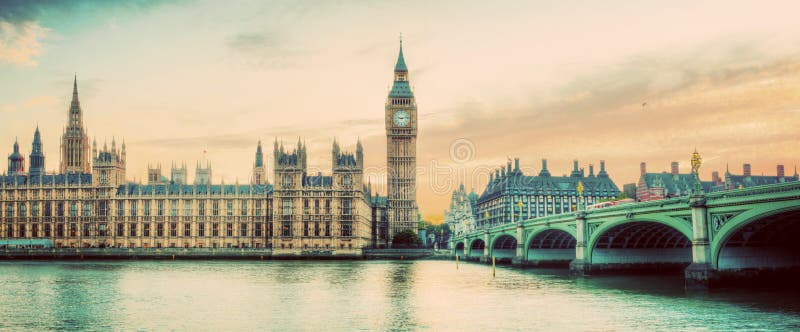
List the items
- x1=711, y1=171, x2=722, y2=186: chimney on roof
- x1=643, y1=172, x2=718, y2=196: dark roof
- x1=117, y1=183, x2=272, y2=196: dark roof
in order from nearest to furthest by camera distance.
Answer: x1=117, y1=183, x2=272, y2=196: dark roof → x1=643, y1=172, x2=718, y2=196: dark roof → x1=711, y1=171, x2=722, y2=186: chimney on roof

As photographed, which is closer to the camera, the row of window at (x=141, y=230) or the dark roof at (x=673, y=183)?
the row of window at (x=141, y=230)

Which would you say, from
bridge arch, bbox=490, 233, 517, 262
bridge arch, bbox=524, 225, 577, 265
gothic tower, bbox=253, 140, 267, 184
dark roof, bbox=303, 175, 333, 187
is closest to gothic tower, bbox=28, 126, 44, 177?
gothic tower, bbox=253, 140, 267, 184

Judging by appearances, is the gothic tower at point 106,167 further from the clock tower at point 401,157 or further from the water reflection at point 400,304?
the water reflection at point 400,304

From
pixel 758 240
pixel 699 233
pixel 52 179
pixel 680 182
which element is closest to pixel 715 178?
pixel 680 182

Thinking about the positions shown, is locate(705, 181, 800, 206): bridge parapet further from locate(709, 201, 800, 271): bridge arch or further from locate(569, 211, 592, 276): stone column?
locate(569, 211, 592, 276): stone column

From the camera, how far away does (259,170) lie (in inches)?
7672

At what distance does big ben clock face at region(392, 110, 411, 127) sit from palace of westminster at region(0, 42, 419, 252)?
2428 cm

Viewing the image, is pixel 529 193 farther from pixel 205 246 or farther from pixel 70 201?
pixel 70 201

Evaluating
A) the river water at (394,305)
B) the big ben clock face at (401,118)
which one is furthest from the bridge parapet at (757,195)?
the big ben clock face at (401,118)

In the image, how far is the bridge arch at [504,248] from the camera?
112812 millimetres

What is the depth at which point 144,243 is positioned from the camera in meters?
152

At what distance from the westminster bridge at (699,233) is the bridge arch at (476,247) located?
49.9m

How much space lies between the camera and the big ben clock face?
17725 centimetres

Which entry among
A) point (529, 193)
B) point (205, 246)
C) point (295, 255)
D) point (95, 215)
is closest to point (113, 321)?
point (295, 255)
